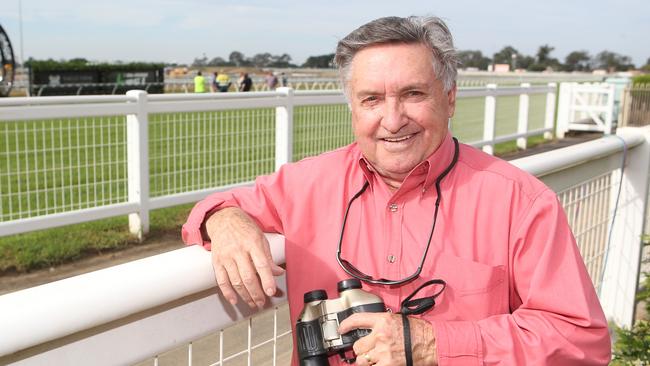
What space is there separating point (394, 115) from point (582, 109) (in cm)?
1672

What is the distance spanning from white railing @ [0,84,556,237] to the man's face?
422 centimetres

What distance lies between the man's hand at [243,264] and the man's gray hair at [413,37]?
24.4 inches

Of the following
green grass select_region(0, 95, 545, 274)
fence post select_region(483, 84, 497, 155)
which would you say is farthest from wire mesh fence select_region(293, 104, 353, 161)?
fence post select_region(483, 84, 497, 155)

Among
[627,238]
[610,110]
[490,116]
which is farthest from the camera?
[610,110]

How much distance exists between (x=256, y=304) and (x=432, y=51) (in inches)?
34.6

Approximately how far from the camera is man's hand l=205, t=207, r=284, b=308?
1634mm

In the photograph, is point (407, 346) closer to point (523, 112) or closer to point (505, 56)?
point (523, 112)

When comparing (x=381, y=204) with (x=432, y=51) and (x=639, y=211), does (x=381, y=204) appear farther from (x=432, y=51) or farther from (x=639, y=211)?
(x=639, y=211)

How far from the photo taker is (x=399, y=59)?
2.02m

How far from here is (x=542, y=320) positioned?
1747 millimetres

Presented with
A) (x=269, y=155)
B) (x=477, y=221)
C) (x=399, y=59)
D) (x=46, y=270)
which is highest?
(x=399, y=59)

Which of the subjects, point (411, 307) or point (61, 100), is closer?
point (411, 307)

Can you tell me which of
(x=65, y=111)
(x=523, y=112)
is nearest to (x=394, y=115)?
(x=65, y=111)

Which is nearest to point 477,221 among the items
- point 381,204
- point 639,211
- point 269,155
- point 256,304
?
point 381,204
